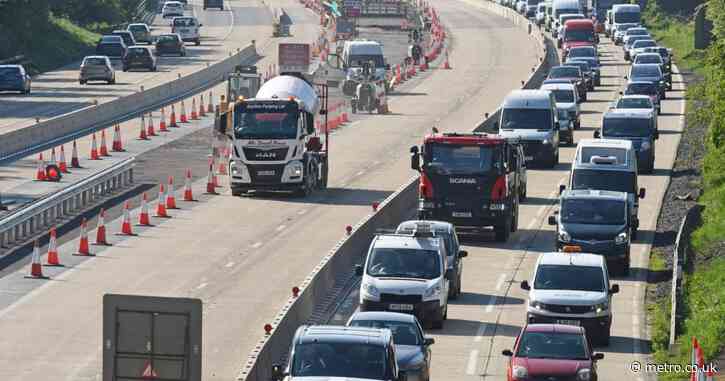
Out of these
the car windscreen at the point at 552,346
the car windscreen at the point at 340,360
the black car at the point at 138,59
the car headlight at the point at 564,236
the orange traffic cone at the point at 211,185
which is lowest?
the black car at the point at 138,59

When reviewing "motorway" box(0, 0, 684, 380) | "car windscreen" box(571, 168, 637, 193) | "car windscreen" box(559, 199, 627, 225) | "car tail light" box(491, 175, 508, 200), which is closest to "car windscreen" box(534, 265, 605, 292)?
"motorway" box(0, 0, 684, 380)

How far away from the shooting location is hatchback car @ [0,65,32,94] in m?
79.8

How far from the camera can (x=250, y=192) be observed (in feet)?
169

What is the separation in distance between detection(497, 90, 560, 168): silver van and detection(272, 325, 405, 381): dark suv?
1312 inches

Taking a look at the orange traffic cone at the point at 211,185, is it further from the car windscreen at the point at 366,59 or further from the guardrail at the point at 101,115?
the car windscreen at the point at 366,59

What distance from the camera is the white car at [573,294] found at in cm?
3122

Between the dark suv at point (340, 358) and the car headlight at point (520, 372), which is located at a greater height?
the dark suv at point (340, 358)

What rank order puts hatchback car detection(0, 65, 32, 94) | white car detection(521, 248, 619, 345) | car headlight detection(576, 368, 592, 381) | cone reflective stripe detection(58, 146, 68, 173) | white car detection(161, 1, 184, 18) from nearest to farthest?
car headlight detection(576, 368, 592, 381)
white car detection(521, 248, 619, 345)
cone reflective stripe detection(58, 146, 68, 173)
hatchback car detection(0, 65, 32, 94)
white car detection(161, 1, 184, 18)

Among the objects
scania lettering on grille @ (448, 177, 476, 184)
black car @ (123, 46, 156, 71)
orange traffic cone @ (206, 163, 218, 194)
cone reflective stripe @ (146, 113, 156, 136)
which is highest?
scania lettering on grille @ (448, 177, 476, 184)

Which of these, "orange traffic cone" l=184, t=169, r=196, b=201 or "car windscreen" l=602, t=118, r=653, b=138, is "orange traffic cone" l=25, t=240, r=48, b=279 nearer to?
"orange traffic cone" l=184, t=169, r=196, b=201

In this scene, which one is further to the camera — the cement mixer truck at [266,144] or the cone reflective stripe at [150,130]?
the cone reflective stripe at [150,130]

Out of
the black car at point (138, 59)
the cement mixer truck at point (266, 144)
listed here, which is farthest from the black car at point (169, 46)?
the cement mixer truck at point (266, 144)

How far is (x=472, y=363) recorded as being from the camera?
29.8 meters

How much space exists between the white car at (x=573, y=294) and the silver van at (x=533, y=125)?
2424 centimetres
